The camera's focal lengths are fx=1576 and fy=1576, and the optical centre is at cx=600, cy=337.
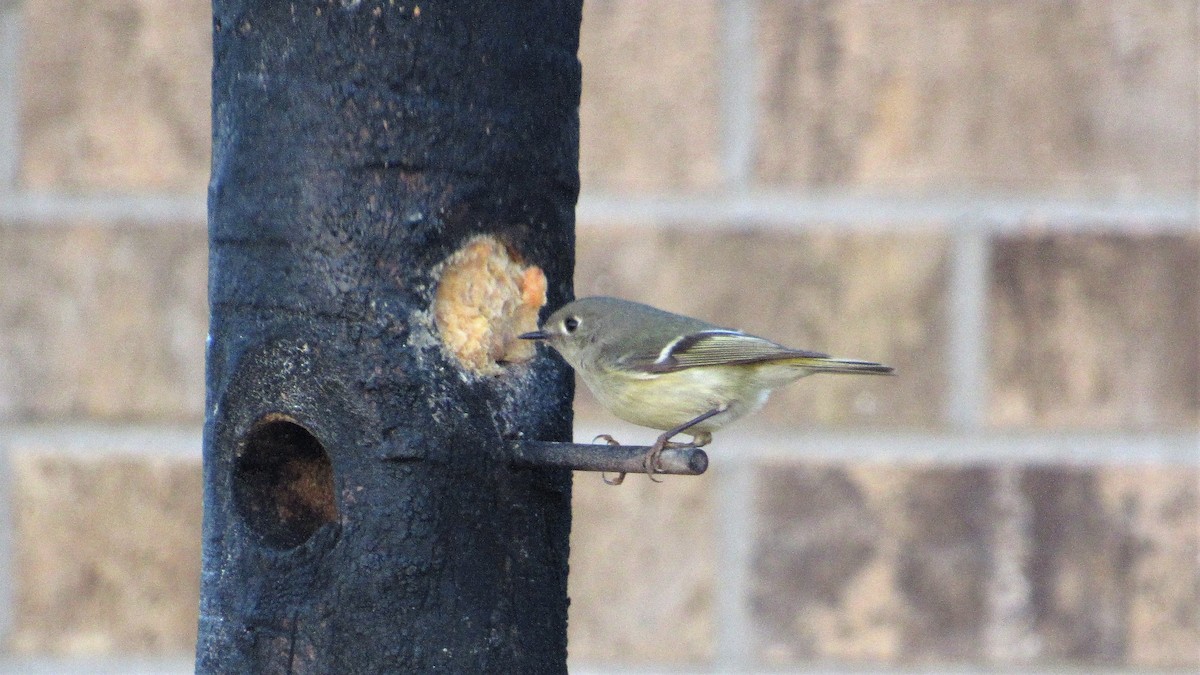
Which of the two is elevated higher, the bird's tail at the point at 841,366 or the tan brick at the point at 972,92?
the tan brick at the point at 972,92

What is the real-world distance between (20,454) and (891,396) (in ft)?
4.13

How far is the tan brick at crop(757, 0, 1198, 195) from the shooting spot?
2250 mm

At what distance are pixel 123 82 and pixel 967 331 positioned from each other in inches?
50.6

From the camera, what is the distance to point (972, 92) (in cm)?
227

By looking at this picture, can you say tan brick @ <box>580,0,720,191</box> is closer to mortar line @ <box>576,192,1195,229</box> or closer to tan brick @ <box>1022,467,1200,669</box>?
mortar line @ <box>576,192,1195,229</box>

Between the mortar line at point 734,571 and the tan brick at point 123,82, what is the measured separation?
91 centimetres

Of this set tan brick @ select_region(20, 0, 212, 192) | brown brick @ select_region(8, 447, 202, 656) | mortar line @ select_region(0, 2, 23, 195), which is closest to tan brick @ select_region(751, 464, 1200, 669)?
brown brick @ select_region(8, 447, 202, 656)

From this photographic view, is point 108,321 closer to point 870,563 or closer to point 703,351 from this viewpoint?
point 703,351

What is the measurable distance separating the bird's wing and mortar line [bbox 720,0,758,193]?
44cm

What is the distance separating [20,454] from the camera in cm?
230

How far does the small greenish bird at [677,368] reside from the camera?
5.93ft

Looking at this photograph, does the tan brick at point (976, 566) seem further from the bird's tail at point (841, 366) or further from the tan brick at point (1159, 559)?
the bird's tail at point (841, 366)

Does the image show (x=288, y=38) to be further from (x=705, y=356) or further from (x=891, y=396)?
(x=891, y=396)

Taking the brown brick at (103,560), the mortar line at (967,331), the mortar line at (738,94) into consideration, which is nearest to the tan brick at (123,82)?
the brown brick at (103,560)
